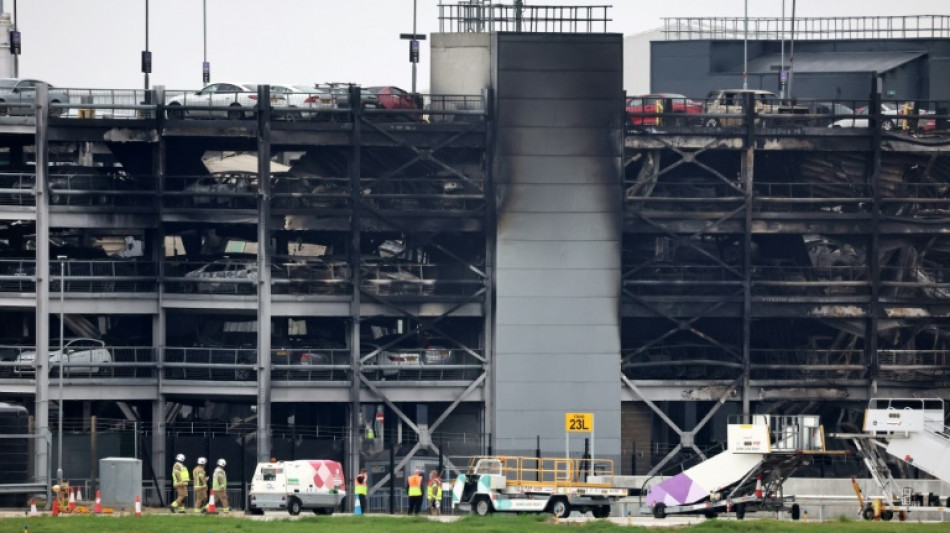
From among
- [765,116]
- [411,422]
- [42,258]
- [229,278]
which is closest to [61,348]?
[42,258]

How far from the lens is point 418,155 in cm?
9262

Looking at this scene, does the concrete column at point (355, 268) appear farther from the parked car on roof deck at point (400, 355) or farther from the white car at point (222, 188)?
the white car at point (222, 188)

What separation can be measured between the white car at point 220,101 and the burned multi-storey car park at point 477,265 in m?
0.19

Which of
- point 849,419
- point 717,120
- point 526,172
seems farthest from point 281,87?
point 849,419

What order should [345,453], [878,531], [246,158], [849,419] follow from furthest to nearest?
[246,158], [849,419], [345,453], [878,531]

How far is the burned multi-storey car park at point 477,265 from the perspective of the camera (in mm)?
91500

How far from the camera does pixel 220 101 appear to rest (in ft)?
309

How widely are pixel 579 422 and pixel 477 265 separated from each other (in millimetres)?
9679

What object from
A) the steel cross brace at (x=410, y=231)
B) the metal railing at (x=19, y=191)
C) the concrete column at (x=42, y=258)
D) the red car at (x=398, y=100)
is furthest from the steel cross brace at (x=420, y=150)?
the metal railing at (x=19, y=191)

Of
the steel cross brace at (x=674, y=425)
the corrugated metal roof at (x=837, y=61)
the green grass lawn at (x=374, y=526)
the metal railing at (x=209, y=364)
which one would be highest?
the corrugated metal roof at (x=837, y=61)

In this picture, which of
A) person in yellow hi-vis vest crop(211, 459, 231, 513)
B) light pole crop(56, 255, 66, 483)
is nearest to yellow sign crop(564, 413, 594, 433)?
person in yellow hi-vis vest crop(211, 459, 231, 513)

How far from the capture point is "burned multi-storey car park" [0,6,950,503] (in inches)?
3602

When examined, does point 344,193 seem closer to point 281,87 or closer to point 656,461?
point 281,87

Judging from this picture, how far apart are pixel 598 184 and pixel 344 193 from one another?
444 inches
